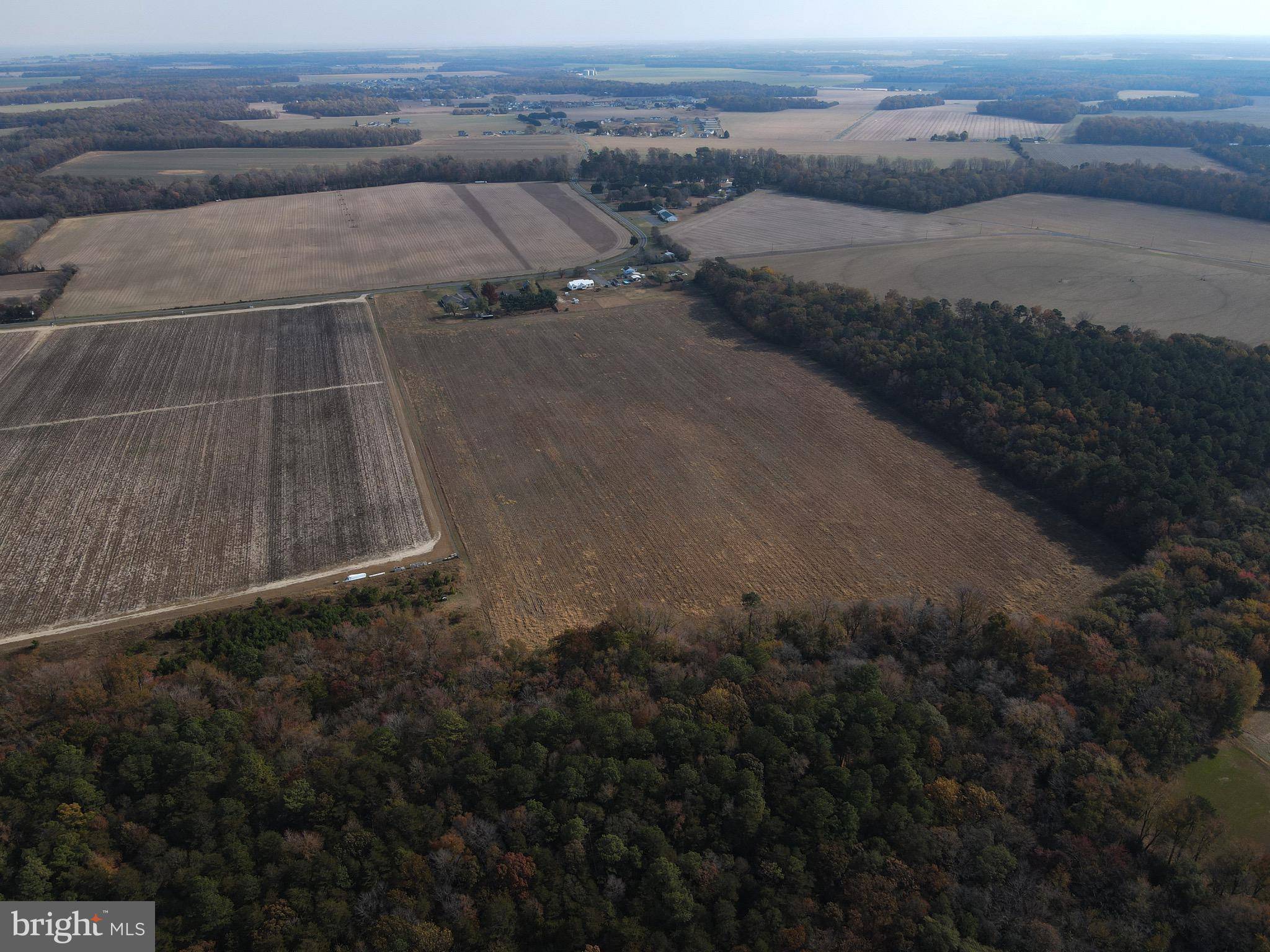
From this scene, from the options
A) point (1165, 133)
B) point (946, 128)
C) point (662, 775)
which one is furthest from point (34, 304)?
point (1165, 133)

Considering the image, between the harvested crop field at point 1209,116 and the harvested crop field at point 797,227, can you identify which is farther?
the harvested crop field at point 1209,116

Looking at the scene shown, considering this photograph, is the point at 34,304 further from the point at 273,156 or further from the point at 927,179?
the point at 927,179

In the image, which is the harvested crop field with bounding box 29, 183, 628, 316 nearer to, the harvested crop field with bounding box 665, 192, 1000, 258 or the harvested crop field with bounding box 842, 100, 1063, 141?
the harvested crop field with bounding box 665, 192, 1000, 258

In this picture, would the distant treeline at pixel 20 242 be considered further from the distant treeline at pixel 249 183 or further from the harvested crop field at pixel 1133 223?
the harvested crop field at pixel 1133 223

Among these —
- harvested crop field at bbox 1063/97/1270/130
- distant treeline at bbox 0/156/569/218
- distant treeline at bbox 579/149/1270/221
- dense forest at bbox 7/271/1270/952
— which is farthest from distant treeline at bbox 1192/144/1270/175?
dense forest at bbox 7/271/1270/952

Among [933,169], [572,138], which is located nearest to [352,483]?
[933,169]

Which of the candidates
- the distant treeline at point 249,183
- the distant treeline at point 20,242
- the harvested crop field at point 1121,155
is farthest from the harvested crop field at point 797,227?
the distant treeline at point 20,242
